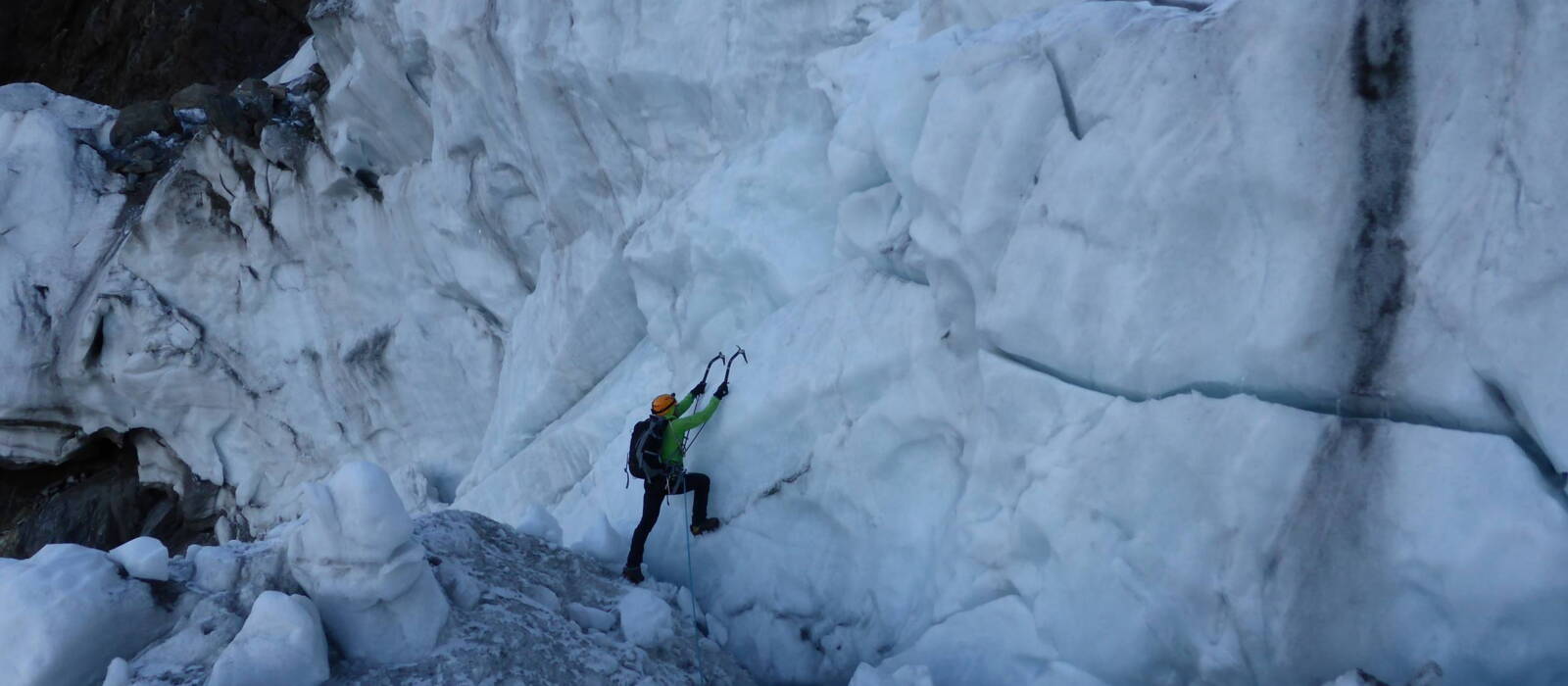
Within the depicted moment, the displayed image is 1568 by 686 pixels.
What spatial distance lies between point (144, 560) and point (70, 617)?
1.13ft

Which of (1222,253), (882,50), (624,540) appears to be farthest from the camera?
(624,540)

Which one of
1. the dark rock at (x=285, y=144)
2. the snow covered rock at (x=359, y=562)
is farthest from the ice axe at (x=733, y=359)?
the dark rock at (x=285, y=144)

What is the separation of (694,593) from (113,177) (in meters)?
8.63

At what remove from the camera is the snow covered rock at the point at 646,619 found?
4.26 metres

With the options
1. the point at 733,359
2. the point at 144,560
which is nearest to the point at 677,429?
the point at 733,359

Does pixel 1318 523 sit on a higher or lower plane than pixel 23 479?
higher

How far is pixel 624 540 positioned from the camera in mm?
5238

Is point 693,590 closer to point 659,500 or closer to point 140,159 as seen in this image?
point 659,500

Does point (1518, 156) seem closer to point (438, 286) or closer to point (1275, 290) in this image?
point (1275, 290)

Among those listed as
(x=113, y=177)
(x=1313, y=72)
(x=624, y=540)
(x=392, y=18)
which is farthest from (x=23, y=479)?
(x=1313, y=72)

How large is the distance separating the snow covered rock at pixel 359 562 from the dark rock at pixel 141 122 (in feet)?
28.7

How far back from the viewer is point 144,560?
137 inches

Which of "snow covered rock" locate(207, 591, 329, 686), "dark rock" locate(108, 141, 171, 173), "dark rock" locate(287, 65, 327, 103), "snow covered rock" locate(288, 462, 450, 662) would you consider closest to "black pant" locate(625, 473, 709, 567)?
"snow covered rock" locate(288, 462, 450, 662)

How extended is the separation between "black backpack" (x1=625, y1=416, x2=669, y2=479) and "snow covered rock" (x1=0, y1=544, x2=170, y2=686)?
75.9 inches
